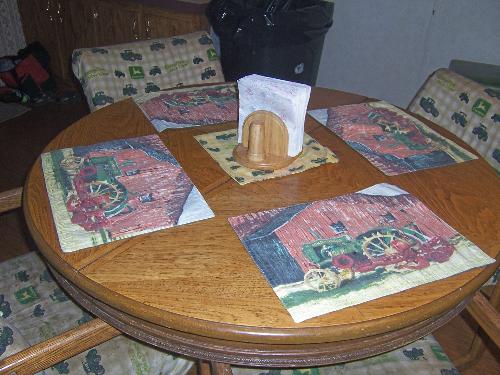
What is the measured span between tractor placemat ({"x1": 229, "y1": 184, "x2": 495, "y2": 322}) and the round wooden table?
0.02 metres

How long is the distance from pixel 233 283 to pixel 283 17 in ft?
5.82

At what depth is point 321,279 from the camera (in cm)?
81

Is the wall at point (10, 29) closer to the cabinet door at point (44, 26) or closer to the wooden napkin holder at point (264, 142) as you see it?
the cabinet door at point (44, 26)

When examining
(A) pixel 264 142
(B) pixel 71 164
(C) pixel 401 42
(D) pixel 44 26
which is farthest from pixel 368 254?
(D) pixel 44 26

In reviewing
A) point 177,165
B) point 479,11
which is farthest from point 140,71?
point 479,11

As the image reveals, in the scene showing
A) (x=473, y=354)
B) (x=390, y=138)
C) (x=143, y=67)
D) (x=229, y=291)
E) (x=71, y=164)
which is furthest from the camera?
(x=143, y=67)

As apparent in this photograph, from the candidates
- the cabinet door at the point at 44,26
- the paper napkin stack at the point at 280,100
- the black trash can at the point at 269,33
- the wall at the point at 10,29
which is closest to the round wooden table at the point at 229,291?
the paper napkin stack at the point at 280,100

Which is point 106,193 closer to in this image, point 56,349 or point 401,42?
point 56,349

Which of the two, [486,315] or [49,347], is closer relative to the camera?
[49,347]

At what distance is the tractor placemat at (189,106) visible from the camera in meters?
1.34

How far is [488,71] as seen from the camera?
2.31m

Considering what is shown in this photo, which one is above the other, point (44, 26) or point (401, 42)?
point (401, 42)

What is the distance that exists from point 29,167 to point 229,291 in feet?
5.34

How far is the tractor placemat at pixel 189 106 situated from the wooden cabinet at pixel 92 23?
1362 millimetres
